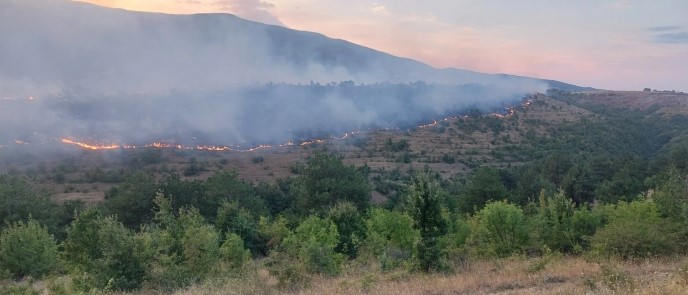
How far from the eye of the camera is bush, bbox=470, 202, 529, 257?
755 inches

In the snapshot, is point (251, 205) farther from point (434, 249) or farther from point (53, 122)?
point (53, 122)

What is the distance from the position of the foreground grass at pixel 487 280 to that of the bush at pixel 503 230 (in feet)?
11.3

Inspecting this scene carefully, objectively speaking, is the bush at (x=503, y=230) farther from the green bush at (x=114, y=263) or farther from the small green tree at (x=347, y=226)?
the green bush at (x=114, y=263)

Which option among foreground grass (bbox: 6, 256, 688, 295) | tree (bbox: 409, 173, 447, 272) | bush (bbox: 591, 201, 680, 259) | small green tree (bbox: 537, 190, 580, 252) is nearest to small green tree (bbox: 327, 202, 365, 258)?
foreground grass (bbox: 6, 256, 688, 295)

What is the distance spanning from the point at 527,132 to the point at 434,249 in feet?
298

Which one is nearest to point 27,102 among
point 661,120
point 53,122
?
point 53,122

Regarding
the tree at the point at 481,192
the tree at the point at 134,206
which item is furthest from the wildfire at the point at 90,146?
the tree at the point at 481,192

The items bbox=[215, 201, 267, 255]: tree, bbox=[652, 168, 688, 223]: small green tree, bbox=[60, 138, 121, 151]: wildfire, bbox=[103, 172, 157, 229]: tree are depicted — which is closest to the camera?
bbox=[652, 168, 688, 223]: small green tree

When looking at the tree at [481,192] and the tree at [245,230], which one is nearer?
the tree at [245,230]

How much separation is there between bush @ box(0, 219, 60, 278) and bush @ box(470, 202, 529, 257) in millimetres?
19585

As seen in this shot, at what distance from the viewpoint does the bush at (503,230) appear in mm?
19172

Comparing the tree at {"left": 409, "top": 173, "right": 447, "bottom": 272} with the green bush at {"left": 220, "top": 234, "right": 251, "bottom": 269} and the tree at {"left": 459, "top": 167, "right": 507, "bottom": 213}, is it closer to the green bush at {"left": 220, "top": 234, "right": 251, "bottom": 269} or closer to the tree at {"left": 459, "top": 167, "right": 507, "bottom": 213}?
the green bush at {"left": 220, "top": 234, "right": 251, "bottom": 269}

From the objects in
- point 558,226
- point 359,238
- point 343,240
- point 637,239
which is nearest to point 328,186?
point 343,240

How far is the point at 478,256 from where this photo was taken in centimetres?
1944
